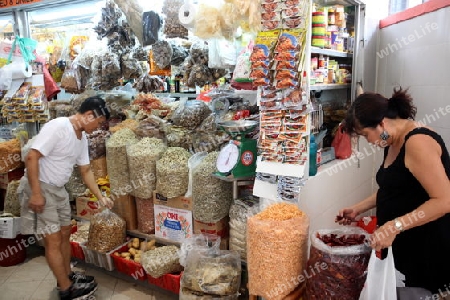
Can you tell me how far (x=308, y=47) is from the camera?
210cm

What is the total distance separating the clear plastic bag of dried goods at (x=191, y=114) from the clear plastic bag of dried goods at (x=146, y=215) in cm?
73

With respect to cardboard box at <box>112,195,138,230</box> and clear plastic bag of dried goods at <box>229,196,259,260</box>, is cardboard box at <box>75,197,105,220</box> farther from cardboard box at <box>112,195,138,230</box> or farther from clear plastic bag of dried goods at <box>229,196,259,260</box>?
clear plastic bag of dried goods at <box>229,196,259,260</box>

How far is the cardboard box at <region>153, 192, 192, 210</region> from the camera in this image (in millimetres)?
2907

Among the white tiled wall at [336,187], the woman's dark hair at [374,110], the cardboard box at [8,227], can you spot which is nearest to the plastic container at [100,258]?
the cardboard box at [8,227]

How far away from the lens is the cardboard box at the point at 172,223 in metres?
2.96

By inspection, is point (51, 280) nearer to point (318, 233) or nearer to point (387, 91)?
point (318, 233)

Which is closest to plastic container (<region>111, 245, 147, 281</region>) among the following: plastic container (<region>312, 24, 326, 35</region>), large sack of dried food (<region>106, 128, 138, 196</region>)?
large sack of dried food (<region>106, 128, 138, 196</region>)

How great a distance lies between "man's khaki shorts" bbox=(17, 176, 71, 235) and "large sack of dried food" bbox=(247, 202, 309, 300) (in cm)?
162

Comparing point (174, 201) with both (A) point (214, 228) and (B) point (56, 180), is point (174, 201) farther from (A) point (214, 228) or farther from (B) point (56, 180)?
(B) point (56, 180)

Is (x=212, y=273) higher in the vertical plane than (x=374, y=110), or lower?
lower

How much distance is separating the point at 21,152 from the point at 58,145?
5.75ft

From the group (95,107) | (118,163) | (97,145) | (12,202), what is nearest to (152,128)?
(118,163)

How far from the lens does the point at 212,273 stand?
7.76 ft

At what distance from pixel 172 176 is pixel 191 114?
555mm
